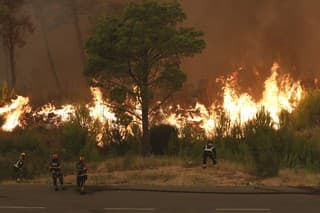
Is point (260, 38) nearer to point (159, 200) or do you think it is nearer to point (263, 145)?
point (263, 145)

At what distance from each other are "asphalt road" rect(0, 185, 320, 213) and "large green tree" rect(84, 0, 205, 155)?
375 inches

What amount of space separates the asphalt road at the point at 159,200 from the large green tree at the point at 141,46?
9535mm

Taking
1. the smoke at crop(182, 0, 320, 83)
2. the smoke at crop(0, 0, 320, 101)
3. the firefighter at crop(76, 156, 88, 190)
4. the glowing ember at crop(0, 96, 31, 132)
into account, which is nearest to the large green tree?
the firefighter at crop(76, 156, 88, 190)

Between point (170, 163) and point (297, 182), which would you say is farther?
point (170, 163)

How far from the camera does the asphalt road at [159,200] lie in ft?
42.8

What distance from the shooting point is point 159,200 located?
14281 mm

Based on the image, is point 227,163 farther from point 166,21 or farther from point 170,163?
point 166,21

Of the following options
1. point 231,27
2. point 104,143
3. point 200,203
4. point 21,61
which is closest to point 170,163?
point 104,143

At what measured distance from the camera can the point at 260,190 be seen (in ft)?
51.5

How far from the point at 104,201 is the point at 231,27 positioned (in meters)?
48.4

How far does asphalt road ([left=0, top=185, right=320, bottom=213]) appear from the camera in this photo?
42.8ft

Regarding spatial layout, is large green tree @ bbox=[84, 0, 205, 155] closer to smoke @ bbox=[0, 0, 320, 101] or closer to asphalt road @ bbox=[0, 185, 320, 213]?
asphalt road @ bbox=[0, 185, 320, 213]

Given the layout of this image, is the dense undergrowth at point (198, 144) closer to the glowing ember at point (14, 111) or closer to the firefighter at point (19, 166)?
the firefighter at point (19, 166)

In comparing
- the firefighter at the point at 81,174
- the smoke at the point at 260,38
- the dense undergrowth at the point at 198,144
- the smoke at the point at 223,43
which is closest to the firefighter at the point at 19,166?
the dense undergrowth at the point at 198,144
